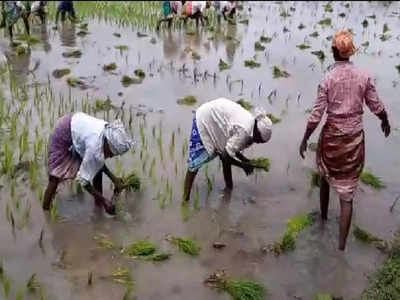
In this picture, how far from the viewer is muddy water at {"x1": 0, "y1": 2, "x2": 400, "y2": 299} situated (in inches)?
135

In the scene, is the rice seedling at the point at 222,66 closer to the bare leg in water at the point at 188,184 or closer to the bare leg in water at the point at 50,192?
the bare leg in water at the point at 188,184

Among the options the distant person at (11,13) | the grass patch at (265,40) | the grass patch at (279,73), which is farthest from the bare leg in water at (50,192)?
the grass patch at (265,40)

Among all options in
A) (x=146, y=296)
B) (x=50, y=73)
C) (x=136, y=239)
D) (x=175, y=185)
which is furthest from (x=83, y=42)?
(x=146, y=296)

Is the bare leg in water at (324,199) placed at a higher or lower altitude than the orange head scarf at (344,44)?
lower

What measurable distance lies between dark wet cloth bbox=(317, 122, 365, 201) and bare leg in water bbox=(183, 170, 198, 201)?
1105 mm

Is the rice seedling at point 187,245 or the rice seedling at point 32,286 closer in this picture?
the rice seedling at point 32,286

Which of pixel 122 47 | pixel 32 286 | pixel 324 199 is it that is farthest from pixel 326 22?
pixel 32 286

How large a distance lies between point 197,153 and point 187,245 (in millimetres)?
790

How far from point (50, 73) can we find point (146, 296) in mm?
5376

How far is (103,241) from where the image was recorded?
3734 mm

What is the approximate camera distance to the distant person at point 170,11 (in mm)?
11158

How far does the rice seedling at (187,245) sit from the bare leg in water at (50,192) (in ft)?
3.28

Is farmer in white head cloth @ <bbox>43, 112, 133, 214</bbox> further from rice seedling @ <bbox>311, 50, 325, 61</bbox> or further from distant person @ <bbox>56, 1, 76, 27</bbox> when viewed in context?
distant person @ <bbox>56, 1, 76, 27</bbox>

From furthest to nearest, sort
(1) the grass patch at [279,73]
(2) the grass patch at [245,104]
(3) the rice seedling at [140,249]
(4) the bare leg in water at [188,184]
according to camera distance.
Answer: (1) the grass patch at [279,73] → (2) the grass patch at [245,104] → (4) the bare leg in water at [188,184] → (3) the rice seedling at [140,249]
